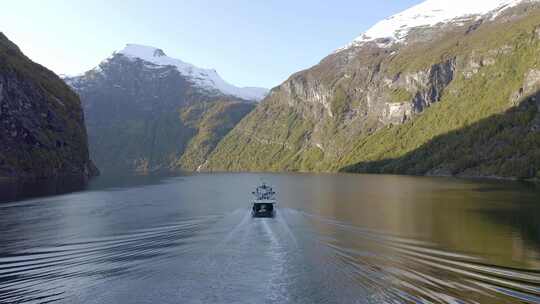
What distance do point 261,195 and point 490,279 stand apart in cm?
5673

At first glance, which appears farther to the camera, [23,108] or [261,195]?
[23,108]

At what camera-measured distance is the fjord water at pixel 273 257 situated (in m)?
31.2

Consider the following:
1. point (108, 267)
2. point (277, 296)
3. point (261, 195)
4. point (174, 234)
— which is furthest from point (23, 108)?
point (277, 296)

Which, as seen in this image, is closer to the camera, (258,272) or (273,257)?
(258,272)

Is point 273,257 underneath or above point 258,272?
above

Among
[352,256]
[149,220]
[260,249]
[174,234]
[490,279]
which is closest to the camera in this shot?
[490,279]

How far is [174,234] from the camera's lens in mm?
55469

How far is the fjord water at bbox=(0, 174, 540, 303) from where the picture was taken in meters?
31.2

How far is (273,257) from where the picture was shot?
42.6 m

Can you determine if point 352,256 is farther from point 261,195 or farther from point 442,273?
point 261,195

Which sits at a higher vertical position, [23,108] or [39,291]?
[23,108]

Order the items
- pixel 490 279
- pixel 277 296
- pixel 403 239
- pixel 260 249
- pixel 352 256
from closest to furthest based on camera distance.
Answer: pixel 277 296 → pixel 490 279 → pixel 352 256 → pixel 260 249 → pixel 403 239

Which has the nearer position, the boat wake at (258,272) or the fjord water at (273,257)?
the boat wake at (258,272)

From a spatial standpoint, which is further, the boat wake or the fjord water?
the fjord water
